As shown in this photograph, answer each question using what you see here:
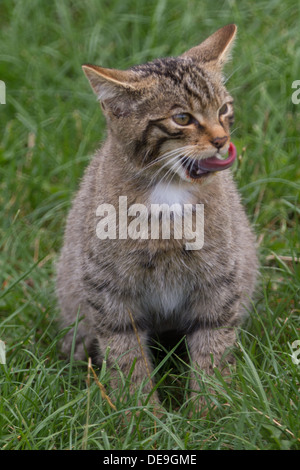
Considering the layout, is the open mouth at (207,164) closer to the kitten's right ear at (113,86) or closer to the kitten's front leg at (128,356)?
the kitten's right ear at (113,86)

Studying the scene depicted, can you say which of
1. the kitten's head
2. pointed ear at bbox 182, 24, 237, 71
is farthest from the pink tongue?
pointed ear at bbox 182, 24, 237, 71

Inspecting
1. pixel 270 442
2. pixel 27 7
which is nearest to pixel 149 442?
pixel 270 442

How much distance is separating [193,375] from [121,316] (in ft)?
1.88

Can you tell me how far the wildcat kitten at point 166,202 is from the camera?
4.41 meters

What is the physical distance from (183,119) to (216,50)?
664mm

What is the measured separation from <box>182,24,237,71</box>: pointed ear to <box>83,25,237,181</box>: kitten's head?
0.10m

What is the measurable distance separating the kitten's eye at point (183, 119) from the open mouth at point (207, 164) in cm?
19

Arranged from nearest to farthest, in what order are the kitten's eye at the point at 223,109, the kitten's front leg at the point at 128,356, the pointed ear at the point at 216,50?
the kitten's eye at the point at 223,109 → the pointed ear at the point at 216,50 → the kitten's front leg at the point at 128,356

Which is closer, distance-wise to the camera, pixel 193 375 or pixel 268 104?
pixel 193 375

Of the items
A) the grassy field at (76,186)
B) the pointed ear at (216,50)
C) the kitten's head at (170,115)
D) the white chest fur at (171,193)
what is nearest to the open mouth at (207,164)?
the kitten's head at (170,115)

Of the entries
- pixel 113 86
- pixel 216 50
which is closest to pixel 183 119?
pixel 113 86

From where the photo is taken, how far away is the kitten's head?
435 cm

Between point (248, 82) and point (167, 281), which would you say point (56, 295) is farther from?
point (248, 82)

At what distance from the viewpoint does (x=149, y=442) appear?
4.22 m
